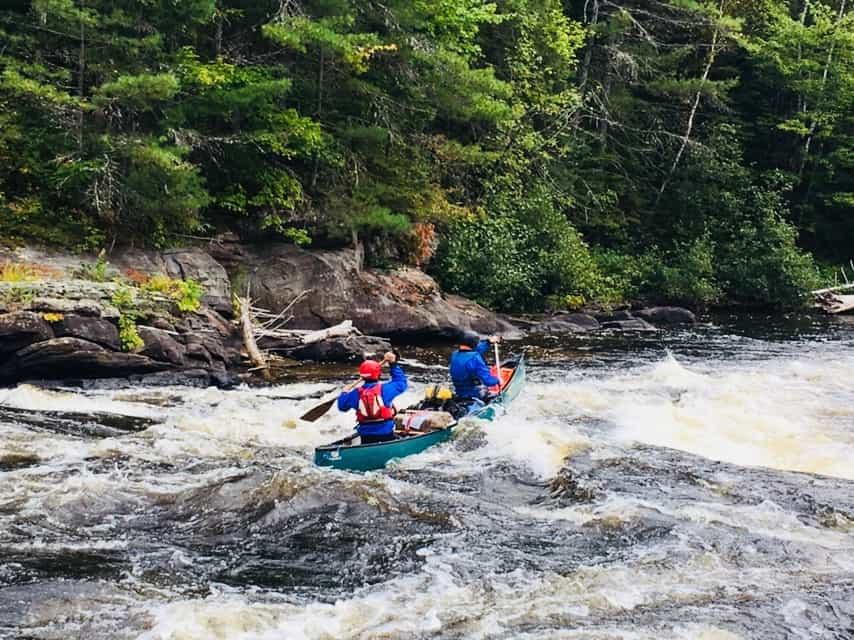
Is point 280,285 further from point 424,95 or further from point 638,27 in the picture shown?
point 638,27

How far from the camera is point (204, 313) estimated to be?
52.4 feet

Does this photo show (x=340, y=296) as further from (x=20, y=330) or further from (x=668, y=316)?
(x=668, y=316)

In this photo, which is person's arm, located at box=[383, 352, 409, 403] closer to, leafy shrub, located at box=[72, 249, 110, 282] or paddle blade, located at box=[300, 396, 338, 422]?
paddle blade, located at box=[300, 396, 338, 422]

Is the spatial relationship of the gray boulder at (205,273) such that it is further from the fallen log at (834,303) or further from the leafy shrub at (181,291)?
the fallen log at (834,303)

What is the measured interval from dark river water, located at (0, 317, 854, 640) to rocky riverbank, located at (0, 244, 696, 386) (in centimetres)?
77

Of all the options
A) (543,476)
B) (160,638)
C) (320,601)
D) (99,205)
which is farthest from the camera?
(99,205)

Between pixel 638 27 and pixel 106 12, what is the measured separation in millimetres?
17628

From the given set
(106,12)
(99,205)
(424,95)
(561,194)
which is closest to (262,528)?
(99,205)

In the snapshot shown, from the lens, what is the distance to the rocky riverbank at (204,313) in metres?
13.4

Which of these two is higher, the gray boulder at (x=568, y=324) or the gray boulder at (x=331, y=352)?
the gray boulder at (x=331, y=352)

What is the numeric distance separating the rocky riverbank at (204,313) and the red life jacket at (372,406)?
485 cm

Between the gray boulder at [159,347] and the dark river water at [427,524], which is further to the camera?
the gray boulder at [159,347]

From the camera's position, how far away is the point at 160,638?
5.55 metres

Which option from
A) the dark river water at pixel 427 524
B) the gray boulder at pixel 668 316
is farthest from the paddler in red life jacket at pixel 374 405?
the gray boulder at pixel 668 316
